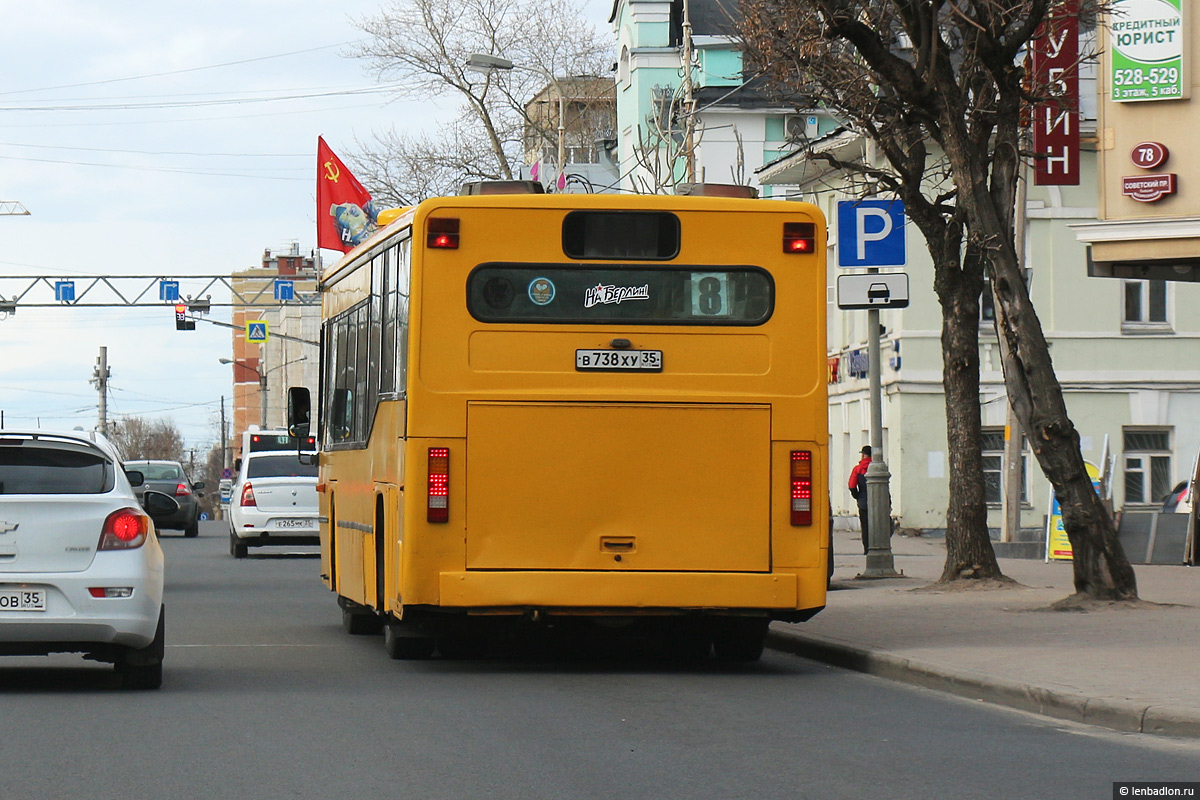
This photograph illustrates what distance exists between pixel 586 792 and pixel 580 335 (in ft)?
17.8

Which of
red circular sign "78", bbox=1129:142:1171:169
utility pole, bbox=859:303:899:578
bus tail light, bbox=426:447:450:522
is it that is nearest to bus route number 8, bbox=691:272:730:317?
bus tail light, bbox=426:447:450:522

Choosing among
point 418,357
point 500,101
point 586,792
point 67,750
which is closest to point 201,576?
point 418,357

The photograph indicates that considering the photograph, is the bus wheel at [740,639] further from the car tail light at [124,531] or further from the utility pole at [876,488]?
the utility pole at [876,488]

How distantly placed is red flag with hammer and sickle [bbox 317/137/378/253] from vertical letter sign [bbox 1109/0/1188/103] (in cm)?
2262

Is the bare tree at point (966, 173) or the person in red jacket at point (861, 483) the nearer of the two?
the bare tree at point (966, 173)

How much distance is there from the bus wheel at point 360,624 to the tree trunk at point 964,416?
21.6 ft

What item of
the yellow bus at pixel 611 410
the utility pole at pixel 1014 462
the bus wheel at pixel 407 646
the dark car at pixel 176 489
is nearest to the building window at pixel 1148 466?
the utility pole at pixel 1014 462

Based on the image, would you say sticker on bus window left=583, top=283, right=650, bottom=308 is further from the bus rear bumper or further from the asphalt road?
the asphalt road

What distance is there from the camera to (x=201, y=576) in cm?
2730

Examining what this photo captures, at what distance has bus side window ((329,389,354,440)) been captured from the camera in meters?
16.2

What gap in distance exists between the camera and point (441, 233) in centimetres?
1320

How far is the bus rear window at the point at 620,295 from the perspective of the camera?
13.3 m

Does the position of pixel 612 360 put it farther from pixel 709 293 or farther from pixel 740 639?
pixel 740 639

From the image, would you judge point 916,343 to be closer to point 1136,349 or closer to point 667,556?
point 1136,349
